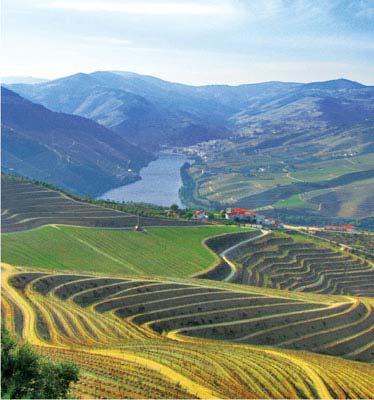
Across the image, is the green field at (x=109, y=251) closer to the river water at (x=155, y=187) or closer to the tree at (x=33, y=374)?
the tree at (x=33, y=374)

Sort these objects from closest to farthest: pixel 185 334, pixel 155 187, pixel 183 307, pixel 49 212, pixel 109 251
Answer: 1. pixel 185 334
2. pixel 183 307
3. pixel 109 251
4. pixel 49 212
5. pixel 155 187

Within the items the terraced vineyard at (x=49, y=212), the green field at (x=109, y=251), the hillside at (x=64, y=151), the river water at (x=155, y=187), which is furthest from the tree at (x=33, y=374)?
the hillside at (x=64, y=151)

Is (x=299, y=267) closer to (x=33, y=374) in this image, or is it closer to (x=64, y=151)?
(x=33, y=374)

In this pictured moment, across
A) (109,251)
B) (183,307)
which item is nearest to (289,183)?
(109,251)

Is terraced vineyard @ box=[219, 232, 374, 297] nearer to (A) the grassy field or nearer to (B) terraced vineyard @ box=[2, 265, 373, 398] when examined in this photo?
(B) terraced vineyard @ box=[2, 265, 373, 398]

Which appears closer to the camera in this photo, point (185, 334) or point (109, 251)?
point (185, 334)

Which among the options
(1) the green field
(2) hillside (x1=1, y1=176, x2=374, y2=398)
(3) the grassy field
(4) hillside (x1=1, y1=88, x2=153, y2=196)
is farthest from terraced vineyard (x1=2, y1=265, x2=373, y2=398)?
(4) hillside (x1=1, y1=88, x2=153, y2=196)
